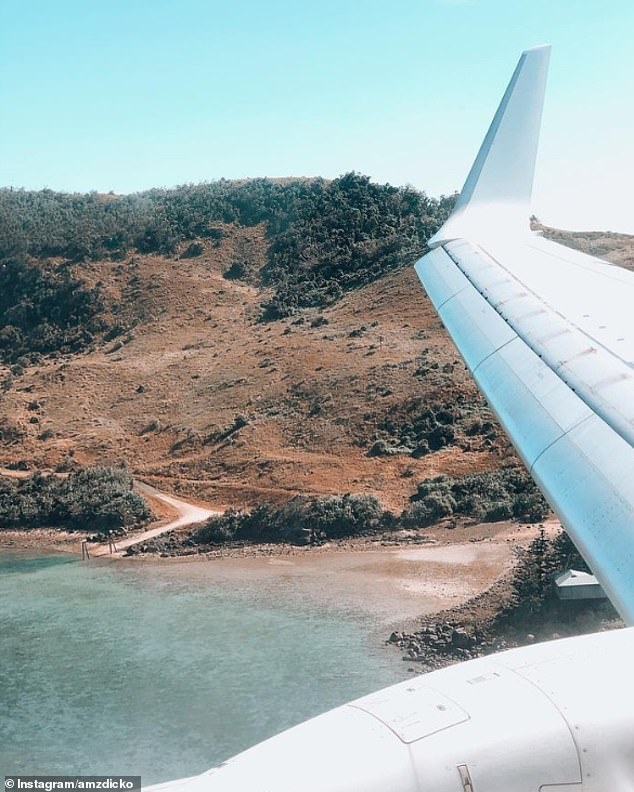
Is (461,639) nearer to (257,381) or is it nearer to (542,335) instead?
(542,335)

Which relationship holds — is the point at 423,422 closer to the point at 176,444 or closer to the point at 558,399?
the point at 176,444

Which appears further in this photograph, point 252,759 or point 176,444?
point 176,444

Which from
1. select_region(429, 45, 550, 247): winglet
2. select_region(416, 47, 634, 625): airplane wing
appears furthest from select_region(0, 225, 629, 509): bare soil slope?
select_region(416, 47, 634, 625): airplane wing

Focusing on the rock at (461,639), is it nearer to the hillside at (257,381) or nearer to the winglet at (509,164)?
the winglet at (509,164)

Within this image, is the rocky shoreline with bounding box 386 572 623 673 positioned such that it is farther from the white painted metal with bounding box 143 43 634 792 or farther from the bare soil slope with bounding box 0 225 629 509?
the bare soil slope with bounding box 0 225 629 509

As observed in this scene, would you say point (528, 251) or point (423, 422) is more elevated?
point (528, 251)

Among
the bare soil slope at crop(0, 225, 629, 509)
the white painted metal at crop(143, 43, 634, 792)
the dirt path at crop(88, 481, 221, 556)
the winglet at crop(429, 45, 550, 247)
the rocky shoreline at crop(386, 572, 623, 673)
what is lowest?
the dirt path at crop(88, 481, 221, 556)

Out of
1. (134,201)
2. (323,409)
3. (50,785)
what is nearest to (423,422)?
(323,409)
